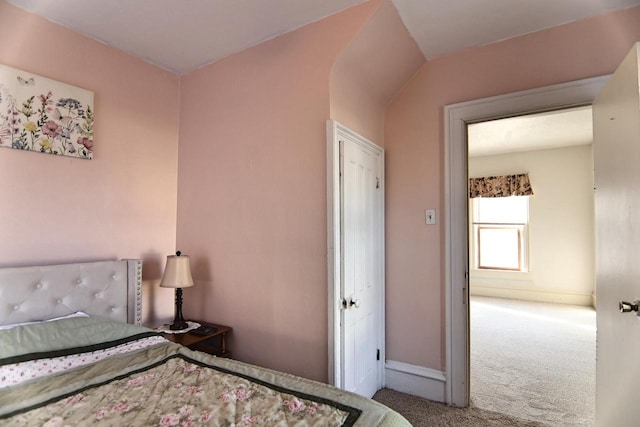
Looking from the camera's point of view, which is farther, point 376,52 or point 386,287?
point 386,287

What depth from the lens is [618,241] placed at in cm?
146

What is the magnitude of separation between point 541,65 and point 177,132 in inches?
107

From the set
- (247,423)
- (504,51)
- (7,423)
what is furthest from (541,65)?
(7,423)

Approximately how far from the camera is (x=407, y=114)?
2.52m

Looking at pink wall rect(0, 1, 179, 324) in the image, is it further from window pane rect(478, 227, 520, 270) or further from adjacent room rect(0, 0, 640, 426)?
window pane rect(478, 227, 520, 270)

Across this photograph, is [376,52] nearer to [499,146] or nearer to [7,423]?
[7,423]

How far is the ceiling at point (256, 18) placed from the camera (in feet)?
6.04

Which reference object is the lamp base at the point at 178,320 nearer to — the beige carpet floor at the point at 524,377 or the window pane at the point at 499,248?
the beige carpet floor at the point at 524,377

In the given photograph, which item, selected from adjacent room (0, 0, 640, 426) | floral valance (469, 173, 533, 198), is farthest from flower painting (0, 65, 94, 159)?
floral valance (469, 173, 533, 198)

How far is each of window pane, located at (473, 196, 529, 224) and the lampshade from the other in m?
5.25

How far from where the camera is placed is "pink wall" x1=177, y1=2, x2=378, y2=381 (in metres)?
1.98

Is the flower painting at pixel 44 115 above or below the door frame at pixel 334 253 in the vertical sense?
above

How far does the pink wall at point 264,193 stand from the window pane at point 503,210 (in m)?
4.81

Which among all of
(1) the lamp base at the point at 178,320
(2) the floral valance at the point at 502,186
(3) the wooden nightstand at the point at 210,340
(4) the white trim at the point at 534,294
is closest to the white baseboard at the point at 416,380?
(3) the wooden nightstand at the point at 210,340
